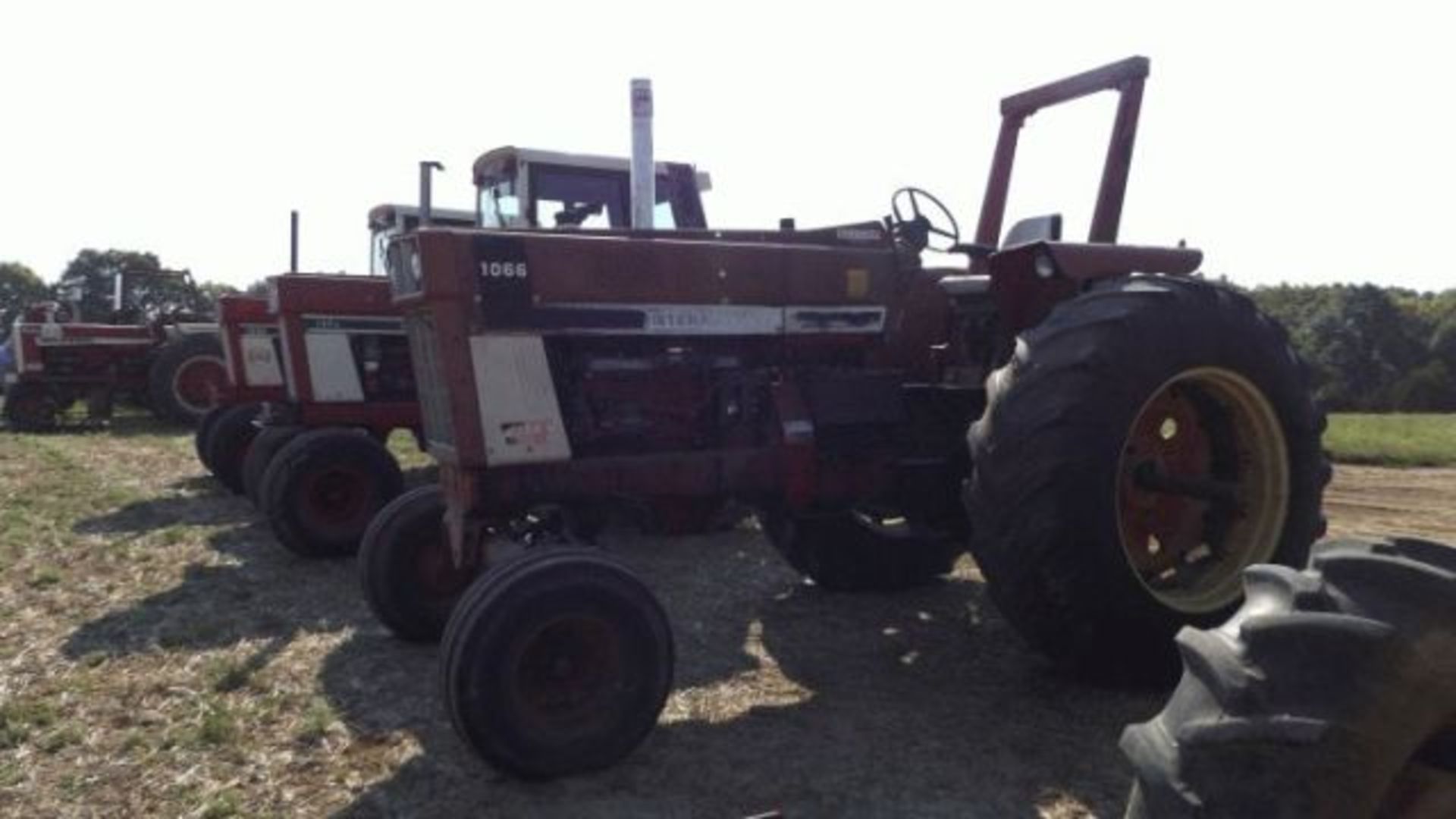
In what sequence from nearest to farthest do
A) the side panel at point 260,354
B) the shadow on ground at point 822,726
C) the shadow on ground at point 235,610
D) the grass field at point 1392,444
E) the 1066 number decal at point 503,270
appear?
the shadow on ground at point 822,726
the 1066 number decal at point 503,270
the shadow on ground at point 235,610
the side panel at point 260,354
the grass field at point 1392,444

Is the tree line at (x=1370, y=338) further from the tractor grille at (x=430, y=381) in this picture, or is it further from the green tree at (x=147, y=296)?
the tractor grille at (x=430, y=381)

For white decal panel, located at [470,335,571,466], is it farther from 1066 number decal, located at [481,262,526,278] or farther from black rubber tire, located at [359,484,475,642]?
black rubber tire, located at [359,484,475,642]

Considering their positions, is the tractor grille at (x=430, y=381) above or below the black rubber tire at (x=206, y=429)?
above

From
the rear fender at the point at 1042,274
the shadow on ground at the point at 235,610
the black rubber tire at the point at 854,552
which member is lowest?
the shadow on ground at the point at 235,610

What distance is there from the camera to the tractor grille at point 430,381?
3.88 m

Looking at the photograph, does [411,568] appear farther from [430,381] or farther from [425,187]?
[425,187]

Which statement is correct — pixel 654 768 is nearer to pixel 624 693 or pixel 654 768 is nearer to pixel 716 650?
pixel 624 693

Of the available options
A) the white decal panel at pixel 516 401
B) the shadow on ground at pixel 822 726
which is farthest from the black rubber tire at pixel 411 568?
the white decal panel at pixel 516 401

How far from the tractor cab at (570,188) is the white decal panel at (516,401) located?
4.62 m

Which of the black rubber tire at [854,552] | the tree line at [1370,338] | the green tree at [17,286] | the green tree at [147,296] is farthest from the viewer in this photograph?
the green tree at [17,286]

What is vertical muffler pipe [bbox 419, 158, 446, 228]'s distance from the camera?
276 inches

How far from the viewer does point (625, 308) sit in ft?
13.3

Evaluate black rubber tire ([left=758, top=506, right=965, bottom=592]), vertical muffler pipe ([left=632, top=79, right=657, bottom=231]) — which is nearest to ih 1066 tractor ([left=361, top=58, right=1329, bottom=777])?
vertical muffler pipe ([left=632, top=79, right=657, bottom=231])

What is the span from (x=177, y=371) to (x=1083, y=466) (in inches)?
549
